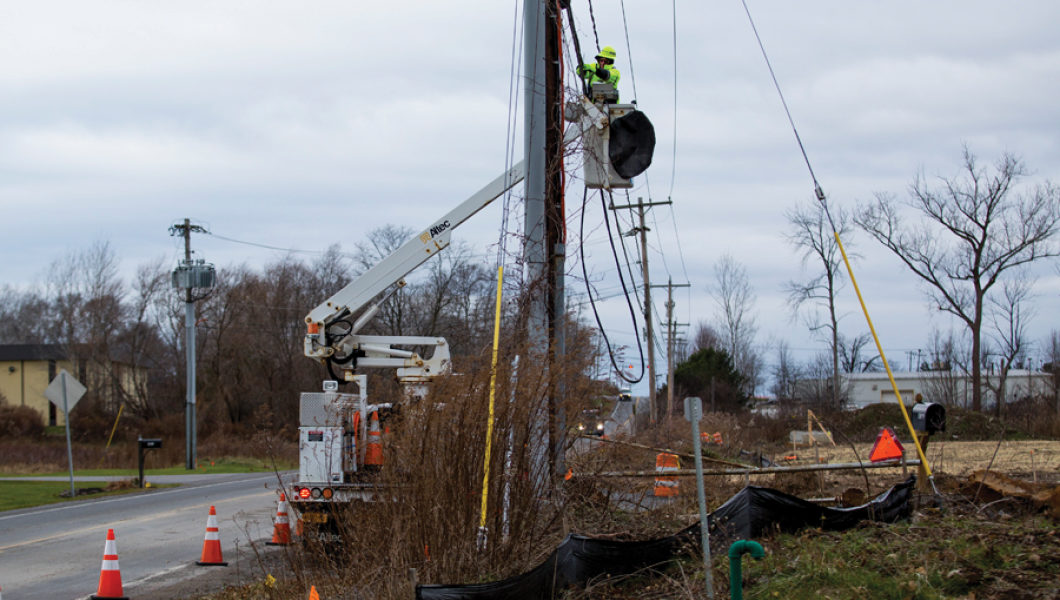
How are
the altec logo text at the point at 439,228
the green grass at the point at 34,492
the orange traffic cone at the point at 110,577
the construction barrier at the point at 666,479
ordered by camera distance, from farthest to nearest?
the green grass at the point at 34,492 < the altec logo text at the point at 439,228 < the construction barrier at the point at 666,479 < the orange traffic cone at the point at 110,577

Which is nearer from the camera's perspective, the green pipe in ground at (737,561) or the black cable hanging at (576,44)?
the green pipe in ground at (737,561)

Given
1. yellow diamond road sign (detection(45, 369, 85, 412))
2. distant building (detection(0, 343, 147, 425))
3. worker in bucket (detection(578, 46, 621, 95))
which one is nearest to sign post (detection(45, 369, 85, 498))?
yellow diamond road sign (detection(45, 369, 85, 412))

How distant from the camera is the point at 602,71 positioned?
9906mm

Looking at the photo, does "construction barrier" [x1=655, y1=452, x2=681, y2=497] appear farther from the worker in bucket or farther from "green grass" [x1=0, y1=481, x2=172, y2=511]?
"green grass" [x1=0, y1=481, x2=172, y2=511]

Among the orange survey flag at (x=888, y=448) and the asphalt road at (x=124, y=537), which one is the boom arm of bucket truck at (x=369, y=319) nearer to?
the asphalt road at (x=124, y=537)

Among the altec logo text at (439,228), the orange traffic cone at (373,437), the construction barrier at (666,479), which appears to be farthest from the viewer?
the altec logo text at (439,228)

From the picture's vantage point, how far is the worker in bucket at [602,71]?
9875 mm

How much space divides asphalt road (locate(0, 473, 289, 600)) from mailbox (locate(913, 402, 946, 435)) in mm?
6809

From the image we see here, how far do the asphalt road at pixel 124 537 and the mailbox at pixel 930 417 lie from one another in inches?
268

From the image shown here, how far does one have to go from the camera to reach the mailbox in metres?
9.80

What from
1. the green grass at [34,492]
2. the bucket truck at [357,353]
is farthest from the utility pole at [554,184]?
the green grass at [34,492]

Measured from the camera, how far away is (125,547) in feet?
44.3

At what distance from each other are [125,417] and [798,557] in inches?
2422

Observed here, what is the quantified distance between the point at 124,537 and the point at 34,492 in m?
10.4
